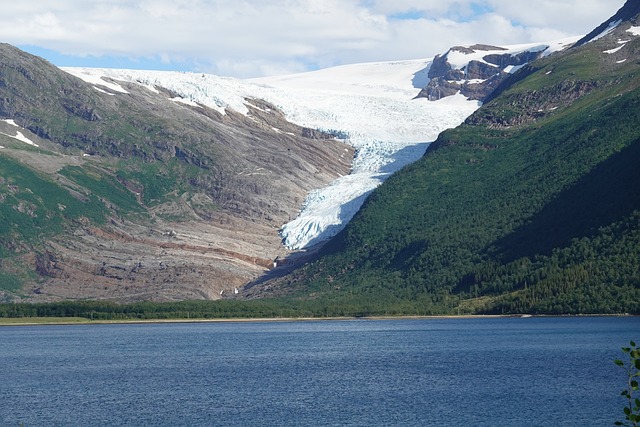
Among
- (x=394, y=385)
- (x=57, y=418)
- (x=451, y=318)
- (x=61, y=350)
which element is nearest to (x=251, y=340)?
(x=61, y=350)

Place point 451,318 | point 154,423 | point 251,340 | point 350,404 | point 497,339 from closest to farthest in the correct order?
point 154,423 → point 350,404 → point 497,339 → point 251,340 → point 451,318

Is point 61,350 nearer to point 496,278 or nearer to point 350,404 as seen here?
point 350,404

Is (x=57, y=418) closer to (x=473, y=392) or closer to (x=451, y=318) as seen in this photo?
(x=473, y=392)

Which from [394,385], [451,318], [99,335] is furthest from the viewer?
[451,318]

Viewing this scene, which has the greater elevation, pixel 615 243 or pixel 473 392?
pixel 615 243

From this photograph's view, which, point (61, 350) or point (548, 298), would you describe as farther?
point (548, 298)

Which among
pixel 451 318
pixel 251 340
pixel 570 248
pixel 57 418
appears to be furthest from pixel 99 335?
pixel 57 418
